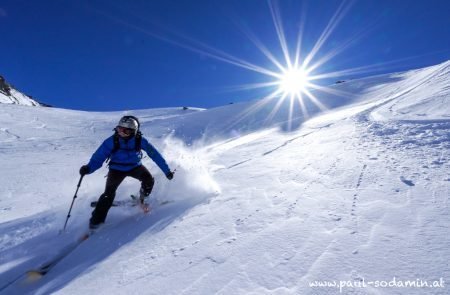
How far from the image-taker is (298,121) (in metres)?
15.1

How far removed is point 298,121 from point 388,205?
11.5 metres

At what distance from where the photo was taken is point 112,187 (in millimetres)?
5578

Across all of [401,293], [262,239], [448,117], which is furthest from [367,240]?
[448,117]

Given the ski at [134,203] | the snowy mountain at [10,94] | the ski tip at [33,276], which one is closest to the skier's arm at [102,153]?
the ski at [134,203]

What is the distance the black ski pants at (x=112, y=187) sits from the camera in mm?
5371

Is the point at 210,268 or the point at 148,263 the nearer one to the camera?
the point at 210,268

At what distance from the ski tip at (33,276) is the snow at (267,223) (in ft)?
0.29

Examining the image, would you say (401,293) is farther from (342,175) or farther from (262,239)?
(342,175)

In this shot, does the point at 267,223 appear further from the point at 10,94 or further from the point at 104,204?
the point at 10,94

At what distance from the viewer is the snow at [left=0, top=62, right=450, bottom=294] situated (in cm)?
286

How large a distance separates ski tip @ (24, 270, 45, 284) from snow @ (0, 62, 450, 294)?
0.09 m

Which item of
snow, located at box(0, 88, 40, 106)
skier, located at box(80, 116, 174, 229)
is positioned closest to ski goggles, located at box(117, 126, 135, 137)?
skier, located at box(80, 116, 174, 229)

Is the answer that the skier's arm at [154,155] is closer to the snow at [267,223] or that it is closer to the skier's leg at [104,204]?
the snow at [267,223]

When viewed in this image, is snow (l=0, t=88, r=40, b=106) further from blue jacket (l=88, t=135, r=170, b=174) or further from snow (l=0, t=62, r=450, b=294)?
blue jacket (l=88, t=135, r=170, b=174)
